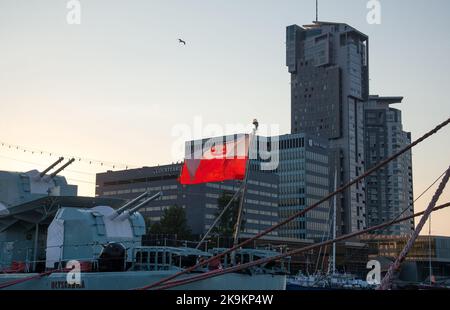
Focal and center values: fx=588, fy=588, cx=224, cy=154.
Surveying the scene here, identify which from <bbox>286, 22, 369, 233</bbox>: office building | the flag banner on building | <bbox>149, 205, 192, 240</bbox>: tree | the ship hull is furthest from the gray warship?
<bbox>286, 22, 369, 233</bbox>: office building

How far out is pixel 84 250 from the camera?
28.0m

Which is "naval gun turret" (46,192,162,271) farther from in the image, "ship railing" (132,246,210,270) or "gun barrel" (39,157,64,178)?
"gun barrel" (39,157,64,178)

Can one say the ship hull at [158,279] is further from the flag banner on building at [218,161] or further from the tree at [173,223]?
the tree at [173,223]

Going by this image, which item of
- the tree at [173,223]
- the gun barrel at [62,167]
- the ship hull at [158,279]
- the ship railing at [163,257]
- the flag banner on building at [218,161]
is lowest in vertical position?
the ship hull at [158,279]

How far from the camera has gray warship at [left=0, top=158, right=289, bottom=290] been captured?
950 inches

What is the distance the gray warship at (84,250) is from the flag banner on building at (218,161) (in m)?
4.06

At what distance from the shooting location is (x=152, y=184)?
172375 millimetres

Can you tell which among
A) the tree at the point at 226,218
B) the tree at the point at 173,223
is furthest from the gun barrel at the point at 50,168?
the tree at the point at 173,223

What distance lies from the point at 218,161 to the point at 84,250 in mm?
9739

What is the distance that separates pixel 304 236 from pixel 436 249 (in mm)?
51033

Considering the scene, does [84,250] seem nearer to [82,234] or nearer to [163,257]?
[82,234]

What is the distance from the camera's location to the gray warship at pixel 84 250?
79.2 ft
